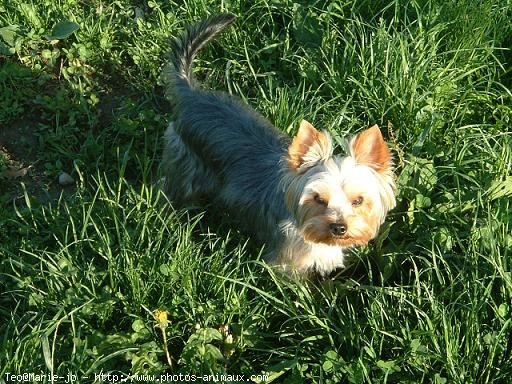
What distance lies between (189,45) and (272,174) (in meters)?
0.92

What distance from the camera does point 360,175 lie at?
11.0ft

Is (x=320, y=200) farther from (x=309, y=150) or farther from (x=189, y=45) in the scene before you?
(x=189, y=45)

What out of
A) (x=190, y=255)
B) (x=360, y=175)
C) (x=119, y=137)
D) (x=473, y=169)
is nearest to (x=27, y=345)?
(x=190, y=255)

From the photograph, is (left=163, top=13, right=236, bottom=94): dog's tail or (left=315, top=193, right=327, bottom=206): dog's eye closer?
(left=315, top=193, right=327, bottom=206): dog's eye

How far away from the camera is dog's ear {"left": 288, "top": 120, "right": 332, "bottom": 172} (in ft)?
10.9

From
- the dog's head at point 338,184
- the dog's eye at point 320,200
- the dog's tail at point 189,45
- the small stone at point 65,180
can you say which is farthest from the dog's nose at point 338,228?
the small stone at point 65,180

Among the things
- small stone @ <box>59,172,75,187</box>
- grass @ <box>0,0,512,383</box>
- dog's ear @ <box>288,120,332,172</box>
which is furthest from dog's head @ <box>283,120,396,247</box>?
small stone @ <box>59,172,75,187</box>

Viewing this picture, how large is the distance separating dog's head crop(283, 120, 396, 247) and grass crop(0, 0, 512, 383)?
1.09ft

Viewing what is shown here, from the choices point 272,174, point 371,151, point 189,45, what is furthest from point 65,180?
point 371,151

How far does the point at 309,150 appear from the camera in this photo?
336 centimetres

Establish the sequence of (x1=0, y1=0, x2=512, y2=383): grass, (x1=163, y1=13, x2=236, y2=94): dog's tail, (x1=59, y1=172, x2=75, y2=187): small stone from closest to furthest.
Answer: (x1=0, y1=0, x2=512, y2=383): grass → (x1=163, y1=13, x2=236, y2=94): dog's tail → (x1=59, y1=172, x2=75, y2=187): small stone

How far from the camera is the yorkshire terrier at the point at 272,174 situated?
131 inches

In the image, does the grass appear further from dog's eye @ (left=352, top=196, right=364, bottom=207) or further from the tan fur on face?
dog's eye @ (left=352, top=196, right=364, bottom=207)

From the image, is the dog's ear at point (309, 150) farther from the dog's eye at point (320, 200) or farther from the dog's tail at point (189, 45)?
the dog's tail at point (189, 45)
